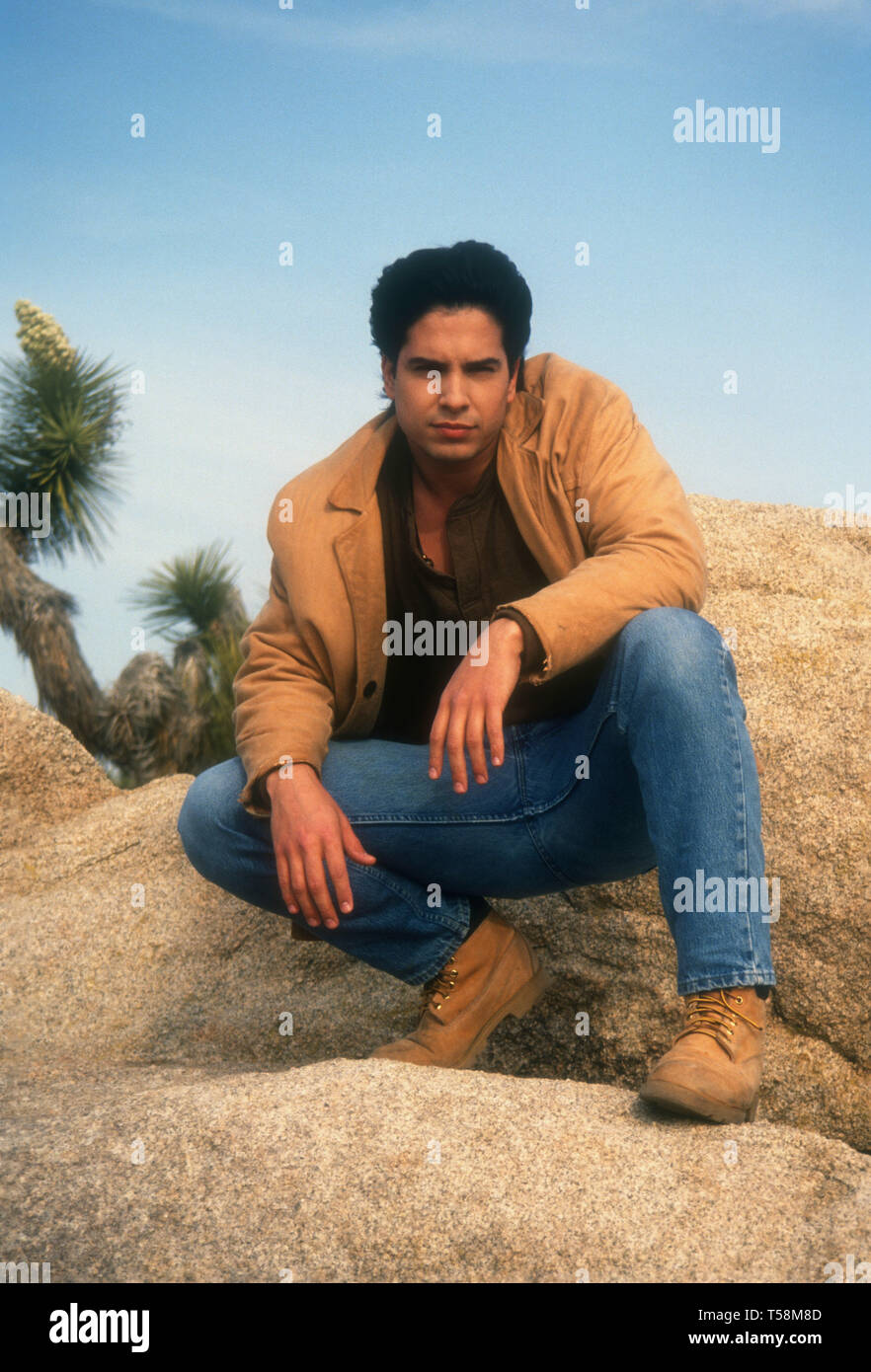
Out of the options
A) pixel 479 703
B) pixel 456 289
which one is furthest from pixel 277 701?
pixel 456 289

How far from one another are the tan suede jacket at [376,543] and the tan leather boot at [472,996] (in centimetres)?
62

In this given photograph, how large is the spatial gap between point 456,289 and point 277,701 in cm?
113

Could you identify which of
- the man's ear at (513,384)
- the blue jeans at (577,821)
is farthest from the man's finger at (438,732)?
the man's ear at (513,384)

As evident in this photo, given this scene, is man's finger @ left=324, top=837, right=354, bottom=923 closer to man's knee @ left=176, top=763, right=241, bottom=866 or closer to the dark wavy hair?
man's knee @ left=176, top=763, right=241, bottom=866

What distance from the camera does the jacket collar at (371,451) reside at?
3180 millimetres

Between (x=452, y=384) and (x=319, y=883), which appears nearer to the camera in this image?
(x=319, y=883)

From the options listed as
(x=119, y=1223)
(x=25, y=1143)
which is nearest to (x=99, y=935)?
(x=25, y=1143)

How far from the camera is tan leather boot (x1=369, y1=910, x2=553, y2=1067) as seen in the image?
3012 millimetres

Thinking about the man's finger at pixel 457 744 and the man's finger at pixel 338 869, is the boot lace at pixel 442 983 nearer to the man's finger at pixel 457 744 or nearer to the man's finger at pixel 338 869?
the man's finger at pixel 338 869

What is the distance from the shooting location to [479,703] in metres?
2.52

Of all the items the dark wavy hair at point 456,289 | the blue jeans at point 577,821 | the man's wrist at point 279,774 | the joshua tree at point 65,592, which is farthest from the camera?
the joshua tree at point 65,592

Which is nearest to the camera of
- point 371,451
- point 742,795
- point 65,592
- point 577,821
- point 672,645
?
point 742,795

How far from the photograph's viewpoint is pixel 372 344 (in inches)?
133

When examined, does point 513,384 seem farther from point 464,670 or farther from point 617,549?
point 464,670
